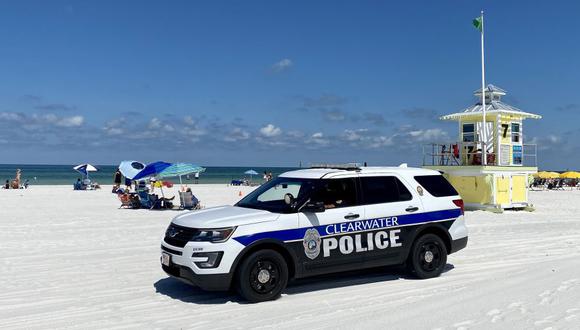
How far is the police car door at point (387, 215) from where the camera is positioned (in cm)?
773

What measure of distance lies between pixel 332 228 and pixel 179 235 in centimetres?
206

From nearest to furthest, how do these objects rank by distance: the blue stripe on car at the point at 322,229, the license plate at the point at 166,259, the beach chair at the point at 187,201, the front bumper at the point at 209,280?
the front bumper at the point at 209,280, the blue stripe on car at the point at 322,229, the license plate at the point at 166,259, the beach chair at the point at 187,201

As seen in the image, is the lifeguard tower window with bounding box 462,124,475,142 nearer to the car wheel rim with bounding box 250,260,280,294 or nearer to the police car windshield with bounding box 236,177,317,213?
the police car windshield with bounding box 236,177,317,213

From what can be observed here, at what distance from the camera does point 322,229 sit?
7289mm

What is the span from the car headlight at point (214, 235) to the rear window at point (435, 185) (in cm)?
335

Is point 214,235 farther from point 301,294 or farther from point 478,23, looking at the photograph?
point 478,23

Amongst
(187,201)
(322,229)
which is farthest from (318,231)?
(187,201)

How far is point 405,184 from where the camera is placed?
8.31m

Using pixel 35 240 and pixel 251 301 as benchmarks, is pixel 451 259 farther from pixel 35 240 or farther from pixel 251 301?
pixel 35 240

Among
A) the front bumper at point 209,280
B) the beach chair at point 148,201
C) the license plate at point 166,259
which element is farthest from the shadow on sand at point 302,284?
the beach chair at point 148,201

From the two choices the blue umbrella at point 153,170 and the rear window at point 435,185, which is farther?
the blue umbrella at point 153,170

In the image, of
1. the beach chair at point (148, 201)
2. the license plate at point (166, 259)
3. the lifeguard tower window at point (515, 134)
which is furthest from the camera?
the lifeguard tower window at point (515, 134)

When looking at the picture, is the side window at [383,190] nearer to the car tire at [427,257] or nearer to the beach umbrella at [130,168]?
the car tire at [427,257]

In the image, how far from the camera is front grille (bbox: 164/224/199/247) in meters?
6.87
